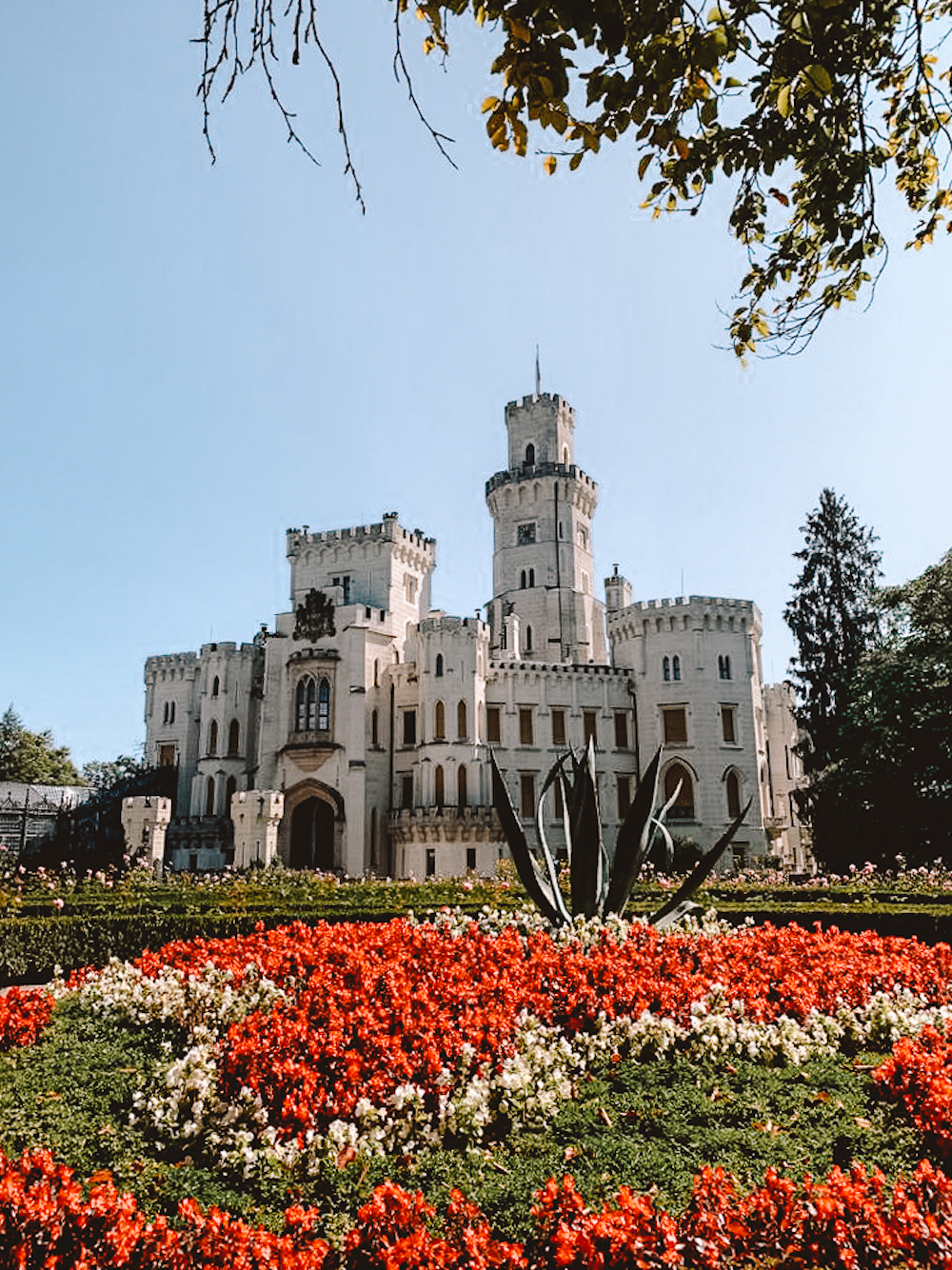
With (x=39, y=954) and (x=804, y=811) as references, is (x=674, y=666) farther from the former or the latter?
(x=39, y=954)

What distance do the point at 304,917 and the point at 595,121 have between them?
45.1 ft

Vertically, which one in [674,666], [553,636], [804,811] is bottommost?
[804,811]

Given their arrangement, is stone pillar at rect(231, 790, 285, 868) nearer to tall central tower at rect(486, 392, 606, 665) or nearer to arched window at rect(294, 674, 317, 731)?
arched window at rect(294, 674, 317, 731)

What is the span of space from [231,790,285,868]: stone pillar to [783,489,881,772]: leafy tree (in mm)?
19677

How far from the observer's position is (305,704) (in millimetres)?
40594

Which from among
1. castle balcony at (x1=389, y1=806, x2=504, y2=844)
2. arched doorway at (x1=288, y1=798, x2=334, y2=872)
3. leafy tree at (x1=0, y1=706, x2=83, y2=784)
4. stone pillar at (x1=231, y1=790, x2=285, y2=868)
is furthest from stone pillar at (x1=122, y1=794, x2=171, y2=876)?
leafy tree at (x1=0, y1=706, x2=83, y2=784)

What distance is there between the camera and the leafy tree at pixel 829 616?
34781 millimetres

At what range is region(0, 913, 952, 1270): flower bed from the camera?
3.26 m

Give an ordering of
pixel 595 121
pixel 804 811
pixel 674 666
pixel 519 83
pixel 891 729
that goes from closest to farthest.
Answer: pixel 519 83 → pixel 595 121 → pixel 891 729 → pixel 804 811 → pixel 674 666

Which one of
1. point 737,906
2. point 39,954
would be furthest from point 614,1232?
point 737,906

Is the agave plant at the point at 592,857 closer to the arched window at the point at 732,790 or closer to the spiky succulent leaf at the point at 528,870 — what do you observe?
the spiky succulent leaf at the point at 528,870

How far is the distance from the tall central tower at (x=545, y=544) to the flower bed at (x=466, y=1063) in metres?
37.3

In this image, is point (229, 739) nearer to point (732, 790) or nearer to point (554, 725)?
point (554, 725)

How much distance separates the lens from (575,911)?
37.5ft
